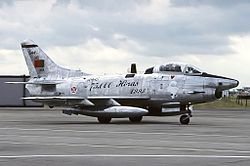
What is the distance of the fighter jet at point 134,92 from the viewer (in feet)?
101

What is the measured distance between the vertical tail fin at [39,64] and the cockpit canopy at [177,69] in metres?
6.02

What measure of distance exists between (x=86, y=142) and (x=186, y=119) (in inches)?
516

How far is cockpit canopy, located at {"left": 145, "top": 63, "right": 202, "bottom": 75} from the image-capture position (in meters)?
31.5

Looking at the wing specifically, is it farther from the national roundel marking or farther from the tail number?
the national roundel marking

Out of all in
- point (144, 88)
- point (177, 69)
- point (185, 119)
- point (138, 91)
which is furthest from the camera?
point (138, 91)

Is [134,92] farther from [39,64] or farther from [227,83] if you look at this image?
[39,64]

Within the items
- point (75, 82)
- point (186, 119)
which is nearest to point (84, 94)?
point (75, 82)

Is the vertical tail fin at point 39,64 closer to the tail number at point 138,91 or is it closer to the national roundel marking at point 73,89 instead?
the national roundel marking at point 73,89

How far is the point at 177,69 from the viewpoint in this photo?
31.9 m

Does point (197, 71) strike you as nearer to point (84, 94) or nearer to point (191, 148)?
point (84, 94)

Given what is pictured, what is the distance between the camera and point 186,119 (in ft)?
101

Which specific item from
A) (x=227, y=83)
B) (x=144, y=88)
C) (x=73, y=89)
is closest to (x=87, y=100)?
(x=73, y=89)

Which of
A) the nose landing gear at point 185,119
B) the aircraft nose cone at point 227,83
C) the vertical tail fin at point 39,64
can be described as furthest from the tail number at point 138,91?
the vertical tail fin at point 39,64

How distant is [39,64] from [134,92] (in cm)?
728
